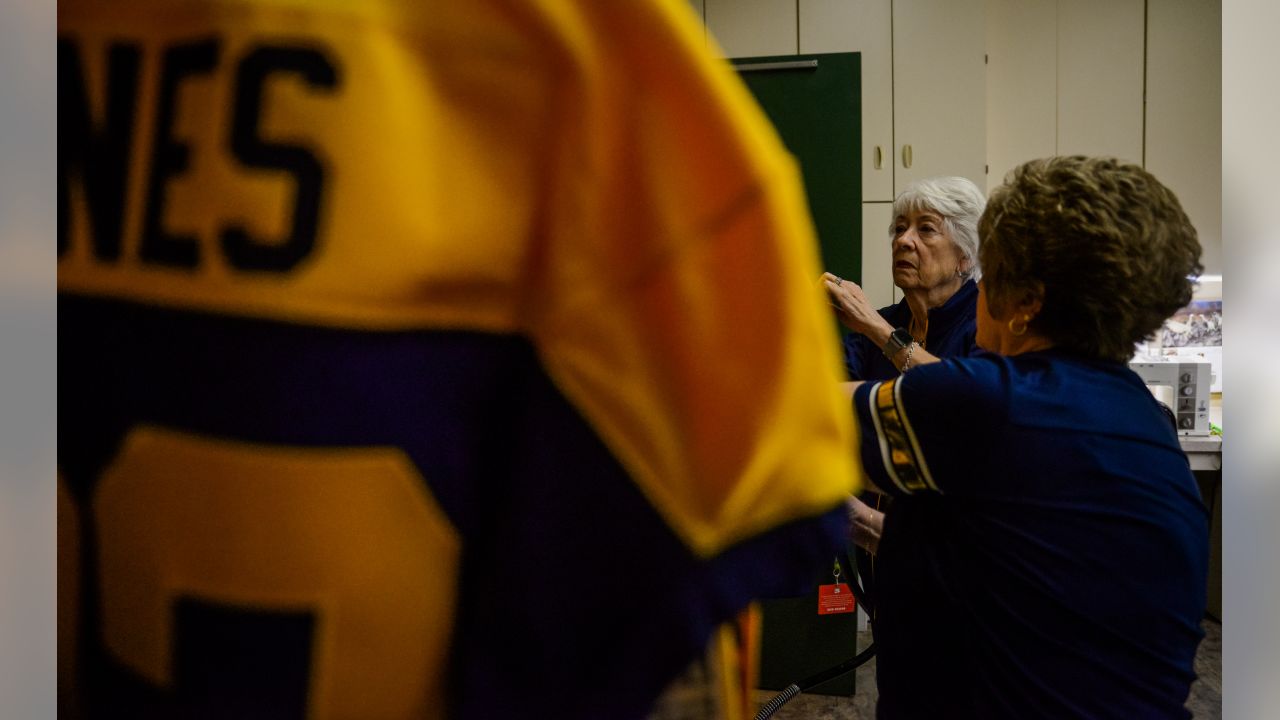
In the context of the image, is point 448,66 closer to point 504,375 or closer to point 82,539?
point 504,375

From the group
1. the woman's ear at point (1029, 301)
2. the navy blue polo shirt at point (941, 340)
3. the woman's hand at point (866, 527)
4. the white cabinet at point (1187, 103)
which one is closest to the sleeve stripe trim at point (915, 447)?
the woman's ear at point (1029, 301)

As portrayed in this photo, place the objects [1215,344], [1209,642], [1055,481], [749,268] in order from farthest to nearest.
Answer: [1215,344], [1209,642], [1055,481], [749,268]

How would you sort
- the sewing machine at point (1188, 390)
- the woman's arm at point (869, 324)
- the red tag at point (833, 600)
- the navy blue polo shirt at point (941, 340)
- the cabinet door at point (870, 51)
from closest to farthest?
the woman's arm at point (869, 324) → the navy blue polo shirt at point (941, 340) → the red tag at point (833, 600) → the sewing machine at point (1188, 390) → the cabinet door at point (870, 51)

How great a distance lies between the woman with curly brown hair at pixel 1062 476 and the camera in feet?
2.54

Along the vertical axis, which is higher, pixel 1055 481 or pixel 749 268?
pixel 749 268

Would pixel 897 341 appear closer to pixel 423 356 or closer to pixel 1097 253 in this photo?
pixel 1097 253

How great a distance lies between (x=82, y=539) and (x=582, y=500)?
22cm

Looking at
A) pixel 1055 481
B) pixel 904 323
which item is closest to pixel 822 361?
pixel 1055 481

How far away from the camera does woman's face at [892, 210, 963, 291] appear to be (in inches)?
69.8

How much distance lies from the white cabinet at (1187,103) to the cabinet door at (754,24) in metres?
1.73

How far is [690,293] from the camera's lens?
0.30 meters

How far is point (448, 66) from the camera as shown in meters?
0.31

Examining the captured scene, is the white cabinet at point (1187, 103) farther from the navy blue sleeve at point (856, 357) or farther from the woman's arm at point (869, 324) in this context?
the woman's arm at point (869, 324)

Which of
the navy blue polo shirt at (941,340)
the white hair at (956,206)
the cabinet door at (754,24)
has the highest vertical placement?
the cabinet door at (754,24)
